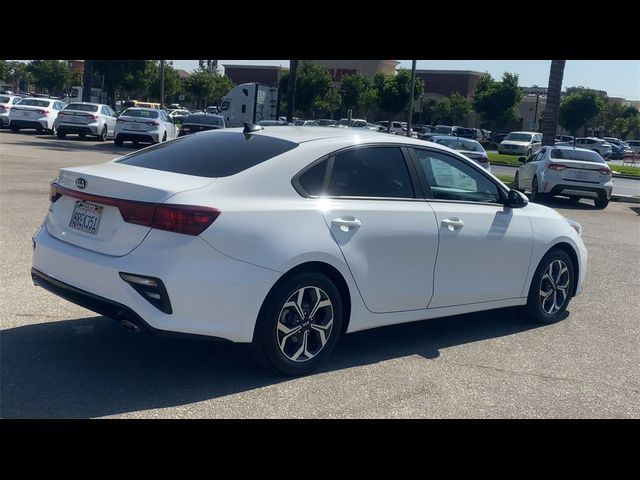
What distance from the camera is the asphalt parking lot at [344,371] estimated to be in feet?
15.5

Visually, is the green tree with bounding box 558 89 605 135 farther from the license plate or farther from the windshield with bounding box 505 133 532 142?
the license plate

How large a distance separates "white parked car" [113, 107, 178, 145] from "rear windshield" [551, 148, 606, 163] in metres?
14.2

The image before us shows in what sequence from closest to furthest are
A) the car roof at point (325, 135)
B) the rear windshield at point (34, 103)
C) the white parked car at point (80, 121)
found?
1. the car roof at point (325, 135)
2. the white parked car at point (80, 121)
3. the rear windshield at point (34, 103)

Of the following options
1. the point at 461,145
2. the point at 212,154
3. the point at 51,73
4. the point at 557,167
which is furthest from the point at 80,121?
the point at 51,73

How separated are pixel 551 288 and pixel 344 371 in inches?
102

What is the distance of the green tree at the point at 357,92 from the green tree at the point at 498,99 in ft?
28.1

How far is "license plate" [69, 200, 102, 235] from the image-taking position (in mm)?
5059

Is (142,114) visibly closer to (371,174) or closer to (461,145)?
(461,145)

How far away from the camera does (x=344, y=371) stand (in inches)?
217

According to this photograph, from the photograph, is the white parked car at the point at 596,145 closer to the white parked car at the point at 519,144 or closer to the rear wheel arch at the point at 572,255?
the white parked car at the point at 519,144

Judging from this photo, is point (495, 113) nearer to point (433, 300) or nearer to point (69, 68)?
point (69, 68)

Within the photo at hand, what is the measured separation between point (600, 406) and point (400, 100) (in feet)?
199

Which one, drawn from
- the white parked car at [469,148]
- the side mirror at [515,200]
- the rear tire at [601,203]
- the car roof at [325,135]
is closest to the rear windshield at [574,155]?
the rear tire at [601,203]
